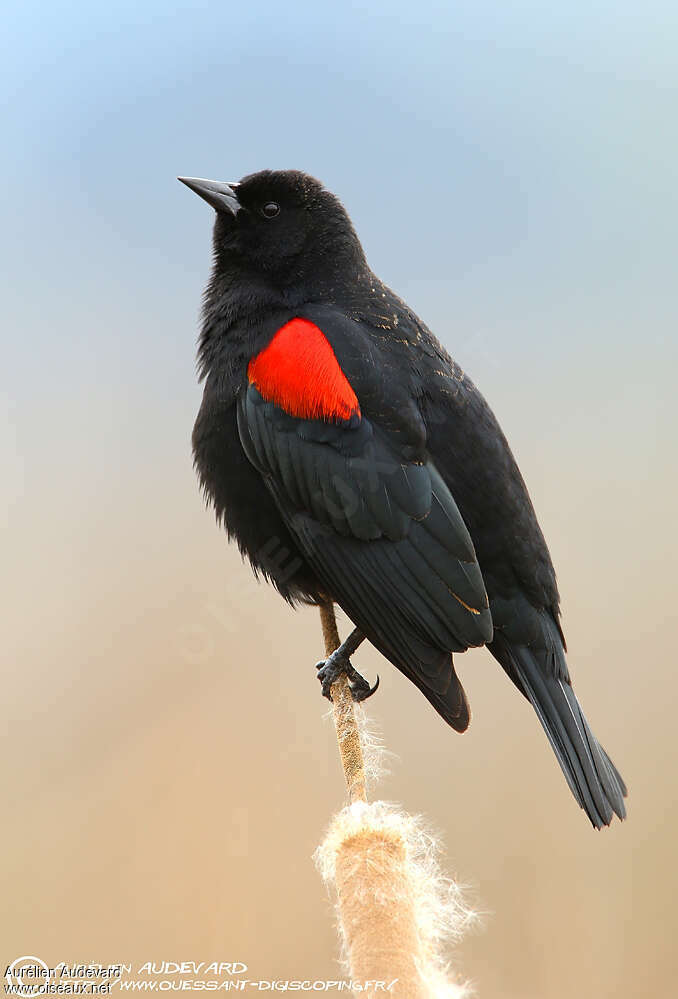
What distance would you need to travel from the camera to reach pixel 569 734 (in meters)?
2.45

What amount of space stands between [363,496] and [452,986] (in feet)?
4.40

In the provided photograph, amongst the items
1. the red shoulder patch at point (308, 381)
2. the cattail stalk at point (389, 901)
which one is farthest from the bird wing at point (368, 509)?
the cattail stalk at point (389, 901)

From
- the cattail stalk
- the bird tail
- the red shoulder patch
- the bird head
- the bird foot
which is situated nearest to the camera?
the cattail stalk

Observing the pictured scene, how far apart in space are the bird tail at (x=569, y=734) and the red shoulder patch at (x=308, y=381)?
0.77 meters

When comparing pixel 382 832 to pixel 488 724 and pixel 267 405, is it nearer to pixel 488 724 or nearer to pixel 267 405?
pixel 267 405

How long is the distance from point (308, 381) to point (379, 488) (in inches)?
13.2

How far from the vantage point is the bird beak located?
2.84 metres

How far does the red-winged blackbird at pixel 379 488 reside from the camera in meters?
2.40

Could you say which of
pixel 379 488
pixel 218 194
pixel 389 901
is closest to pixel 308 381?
pixel 379 488

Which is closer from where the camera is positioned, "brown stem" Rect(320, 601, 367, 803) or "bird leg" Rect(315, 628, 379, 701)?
"brown stem" Rect(320, 601, 367, 803)

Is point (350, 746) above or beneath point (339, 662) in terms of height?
beneath

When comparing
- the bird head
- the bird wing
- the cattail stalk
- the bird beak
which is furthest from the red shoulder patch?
the cattail stalk

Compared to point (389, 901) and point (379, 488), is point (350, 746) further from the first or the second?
point (379, 488)

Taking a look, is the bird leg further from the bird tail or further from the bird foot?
the bird tail
